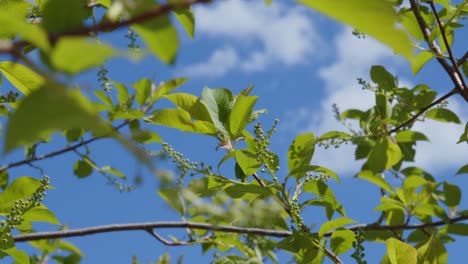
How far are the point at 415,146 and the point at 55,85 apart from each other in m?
2.21

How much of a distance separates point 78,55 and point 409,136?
2004 mm

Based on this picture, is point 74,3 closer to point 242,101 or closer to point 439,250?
point 242,101

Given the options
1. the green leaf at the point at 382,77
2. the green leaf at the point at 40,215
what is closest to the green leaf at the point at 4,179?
the green leaf at the point at 40,215

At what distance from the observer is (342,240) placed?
1236 millimetres

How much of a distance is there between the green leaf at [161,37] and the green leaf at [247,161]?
31.5 inches

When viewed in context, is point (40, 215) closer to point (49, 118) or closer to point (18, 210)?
point (18, 210)

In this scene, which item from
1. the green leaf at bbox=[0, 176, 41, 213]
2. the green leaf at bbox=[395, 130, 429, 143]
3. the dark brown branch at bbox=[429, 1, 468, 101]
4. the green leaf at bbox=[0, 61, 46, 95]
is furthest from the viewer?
the green leaf at bbox=[395, 130, 429, 143]

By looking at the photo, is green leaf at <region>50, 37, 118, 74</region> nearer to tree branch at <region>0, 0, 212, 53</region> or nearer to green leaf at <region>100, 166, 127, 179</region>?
tree branch at <region>0, 0, 212, 53</region>

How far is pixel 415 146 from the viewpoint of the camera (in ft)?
7.84

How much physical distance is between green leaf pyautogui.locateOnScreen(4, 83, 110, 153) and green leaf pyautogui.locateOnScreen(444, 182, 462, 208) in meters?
1.92

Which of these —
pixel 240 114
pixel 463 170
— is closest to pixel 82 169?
pixel 240 114

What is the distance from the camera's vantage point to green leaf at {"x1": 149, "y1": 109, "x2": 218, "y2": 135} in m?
1.24

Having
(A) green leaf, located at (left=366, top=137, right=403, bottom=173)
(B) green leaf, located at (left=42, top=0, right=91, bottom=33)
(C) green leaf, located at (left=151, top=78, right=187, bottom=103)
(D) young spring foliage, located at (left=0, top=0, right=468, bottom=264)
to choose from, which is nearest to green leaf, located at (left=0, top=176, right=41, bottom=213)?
(D) young spring foliage, located at (left=0, top=0, right=468, bottom=264)

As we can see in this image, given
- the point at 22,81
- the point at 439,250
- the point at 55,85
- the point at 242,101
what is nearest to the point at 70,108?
the point at 55,85
